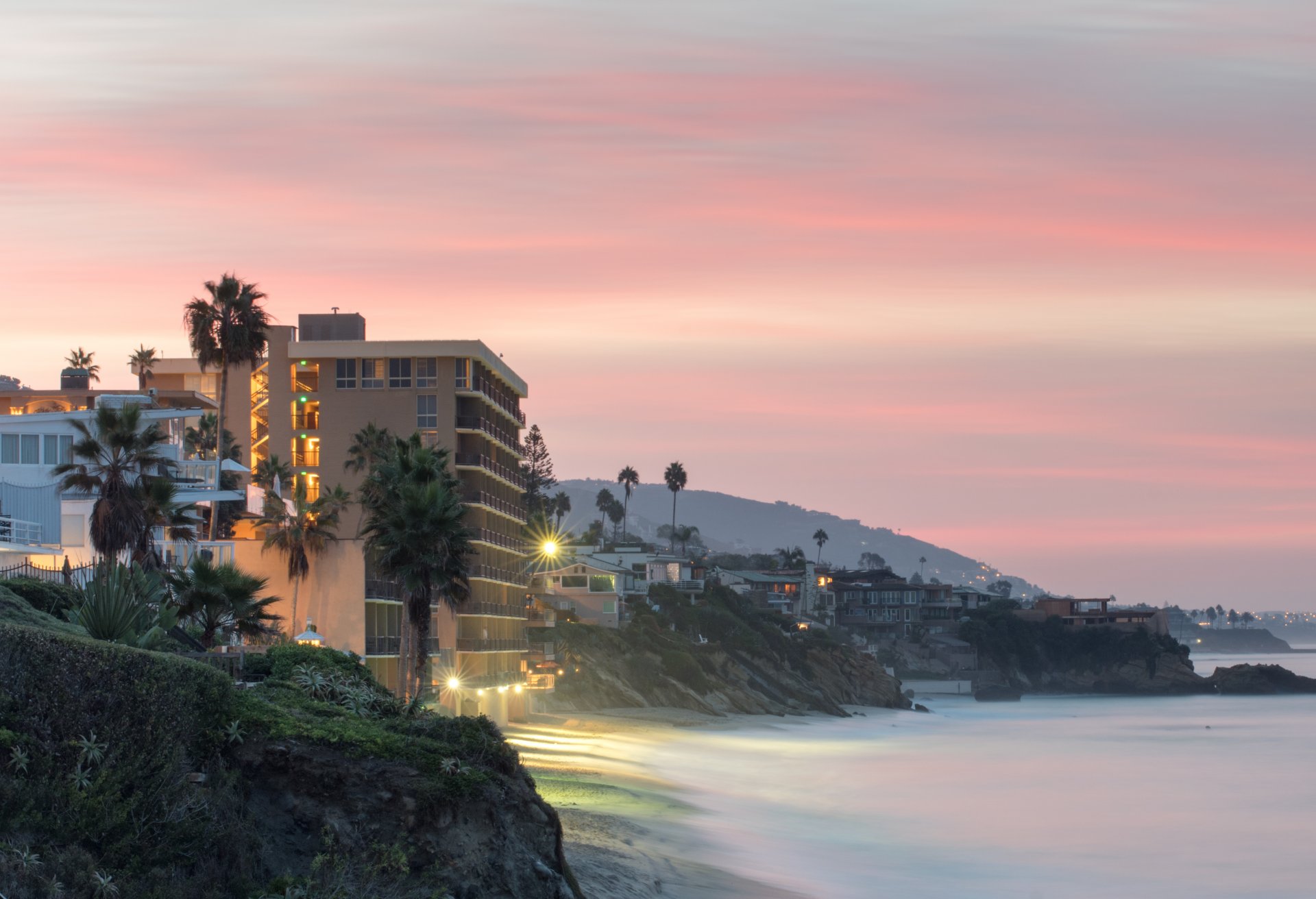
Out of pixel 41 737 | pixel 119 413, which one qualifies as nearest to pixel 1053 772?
pixel 119 413

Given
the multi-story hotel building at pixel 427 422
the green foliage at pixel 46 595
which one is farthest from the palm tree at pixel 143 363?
the green foliage at pixel 46 595

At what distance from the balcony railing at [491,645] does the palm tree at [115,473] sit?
4273 centimetres

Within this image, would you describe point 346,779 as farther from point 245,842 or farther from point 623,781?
point 623,781

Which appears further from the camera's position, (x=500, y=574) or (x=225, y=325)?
(x=500, y=574)

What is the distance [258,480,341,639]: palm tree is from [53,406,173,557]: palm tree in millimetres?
18860

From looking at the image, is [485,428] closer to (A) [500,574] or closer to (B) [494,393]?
(B) [494,393]

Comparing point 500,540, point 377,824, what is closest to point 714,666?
point 500,540

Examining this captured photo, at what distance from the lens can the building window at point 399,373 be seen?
89.1 metres

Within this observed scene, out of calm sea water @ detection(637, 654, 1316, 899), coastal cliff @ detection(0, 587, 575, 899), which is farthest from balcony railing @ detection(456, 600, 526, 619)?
coastal cliff @ detection(0, 587, 575, 899)

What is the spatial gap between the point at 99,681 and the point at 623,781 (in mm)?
42894

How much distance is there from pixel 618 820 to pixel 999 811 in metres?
29.3

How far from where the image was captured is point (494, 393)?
9669cm

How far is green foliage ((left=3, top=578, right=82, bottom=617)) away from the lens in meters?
33.2

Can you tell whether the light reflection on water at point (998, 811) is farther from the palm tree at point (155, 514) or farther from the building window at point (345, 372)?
the building window at point (345, 372)
